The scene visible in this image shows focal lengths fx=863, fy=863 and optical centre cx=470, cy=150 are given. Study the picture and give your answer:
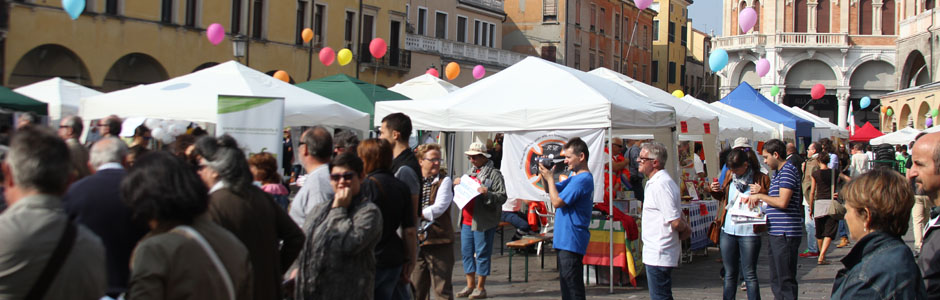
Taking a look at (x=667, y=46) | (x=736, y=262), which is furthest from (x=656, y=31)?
(x=736, y=262)

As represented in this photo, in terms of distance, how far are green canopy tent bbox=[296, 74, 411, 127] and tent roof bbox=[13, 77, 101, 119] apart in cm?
384

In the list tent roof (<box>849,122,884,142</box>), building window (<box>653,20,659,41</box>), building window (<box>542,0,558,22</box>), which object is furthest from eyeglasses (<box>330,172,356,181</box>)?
building window (<box>653,20,659,41</box>)

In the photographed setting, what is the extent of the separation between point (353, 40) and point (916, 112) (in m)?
24.6

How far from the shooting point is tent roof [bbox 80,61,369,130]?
10.4 m

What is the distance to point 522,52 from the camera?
47.4 meters

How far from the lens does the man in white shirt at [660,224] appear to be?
6.39m

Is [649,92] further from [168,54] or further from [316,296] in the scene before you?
[168,54]

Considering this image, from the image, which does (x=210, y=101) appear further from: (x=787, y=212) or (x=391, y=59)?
(x=391, y=59)

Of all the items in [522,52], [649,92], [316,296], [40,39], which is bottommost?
[316,296]

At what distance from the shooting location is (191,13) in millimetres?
27266

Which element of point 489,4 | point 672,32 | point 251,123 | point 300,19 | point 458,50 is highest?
point 672,32

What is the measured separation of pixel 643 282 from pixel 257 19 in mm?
22972

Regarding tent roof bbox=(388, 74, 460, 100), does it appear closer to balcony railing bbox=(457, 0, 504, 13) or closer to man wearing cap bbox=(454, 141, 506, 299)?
man wearing cap bbox=(454, 141, 506, 299)

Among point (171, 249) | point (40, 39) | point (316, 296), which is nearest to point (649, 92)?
point (316, 296)
